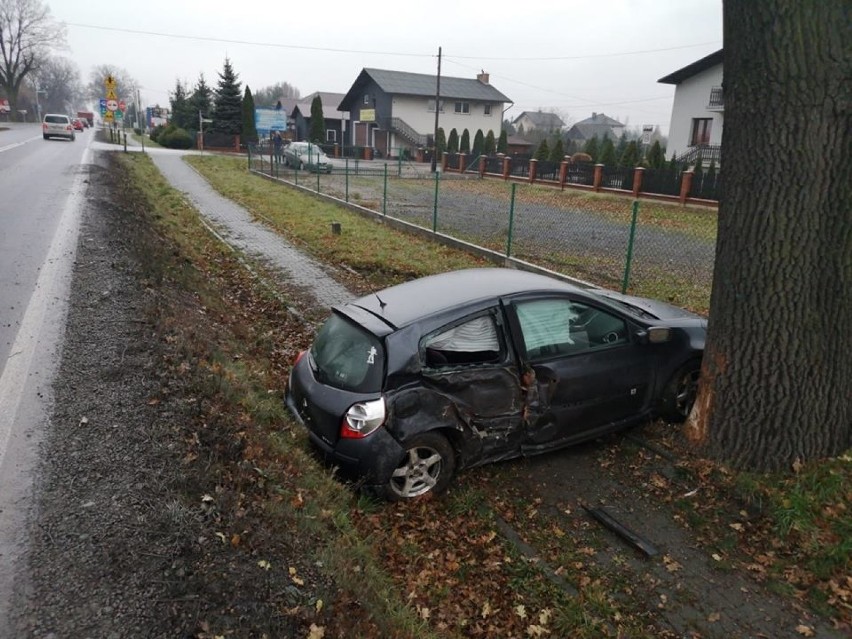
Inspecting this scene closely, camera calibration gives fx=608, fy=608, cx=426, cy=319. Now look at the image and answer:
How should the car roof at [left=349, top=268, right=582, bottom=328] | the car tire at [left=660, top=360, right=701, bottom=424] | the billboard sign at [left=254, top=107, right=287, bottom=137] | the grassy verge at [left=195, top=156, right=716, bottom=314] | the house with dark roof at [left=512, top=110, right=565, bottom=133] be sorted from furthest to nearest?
1. the house with dark roof at [left=512, top=110, right=565, bottom=133]
2. the billboard sign at [left=254, top=107, right=287, bottom=137]
3. the grassy verge at [left=195, top=156, right=716, bottom=314]
4. the car tire at [left=660, top=360, right=701, bottom=424]
5. the car roof at [left=349, top=268, right=582, bottom=328]

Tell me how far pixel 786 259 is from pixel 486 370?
224cm

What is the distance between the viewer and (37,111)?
338 ft

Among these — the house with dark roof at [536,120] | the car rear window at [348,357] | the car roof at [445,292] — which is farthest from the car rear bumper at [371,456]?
the house with dark roof at [536,120]

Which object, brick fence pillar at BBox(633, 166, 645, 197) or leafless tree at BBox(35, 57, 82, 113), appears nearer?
brick fence pillar at BBox(633, 166, 645, 197)

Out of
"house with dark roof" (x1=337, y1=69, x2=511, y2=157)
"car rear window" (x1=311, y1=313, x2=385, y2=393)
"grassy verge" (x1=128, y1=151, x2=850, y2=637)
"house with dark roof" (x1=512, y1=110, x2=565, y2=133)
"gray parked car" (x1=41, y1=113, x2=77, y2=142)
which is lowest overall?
"grassy verge" (x1=128, y1=151, x2=850, y2=637)

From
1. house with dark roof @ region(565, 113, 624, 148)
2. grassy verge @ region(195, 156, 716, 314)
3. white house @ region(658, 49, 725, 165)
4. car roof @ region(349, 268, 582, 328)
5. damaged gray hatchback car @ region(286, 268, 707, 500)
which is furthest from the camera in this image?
house with dark roof @ region(565, 113, 624, 148)

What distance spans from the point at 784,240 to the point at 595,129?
368 ft

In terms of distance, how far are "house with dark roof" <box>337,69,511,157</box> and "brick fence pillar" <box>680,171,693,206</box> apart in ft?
111

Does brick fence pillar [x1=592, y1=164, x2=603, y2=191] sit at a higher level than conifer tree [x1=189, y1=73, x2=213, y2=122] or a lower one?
lower

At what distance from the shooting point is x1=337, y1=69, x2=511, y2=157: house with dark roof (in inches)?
2119

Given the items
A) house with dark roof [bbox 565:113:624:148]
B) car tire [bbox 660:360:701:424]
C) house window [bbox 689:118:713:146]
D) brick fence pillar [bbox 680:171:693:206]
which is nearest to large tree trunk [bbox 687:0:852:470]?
car tire [bbox 660:360:701:424]

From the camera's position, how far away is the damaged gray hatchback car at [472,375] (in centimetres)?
418

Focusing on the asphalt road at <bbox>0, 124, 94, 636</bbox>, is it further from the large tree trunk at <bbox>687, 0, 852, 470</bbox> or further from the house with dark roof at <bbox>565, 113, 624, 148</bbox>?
the house with dark roof at <bbox>565, 113, 624, 148</bbox>

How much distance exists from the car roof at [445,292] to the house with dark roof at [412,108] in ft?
161
